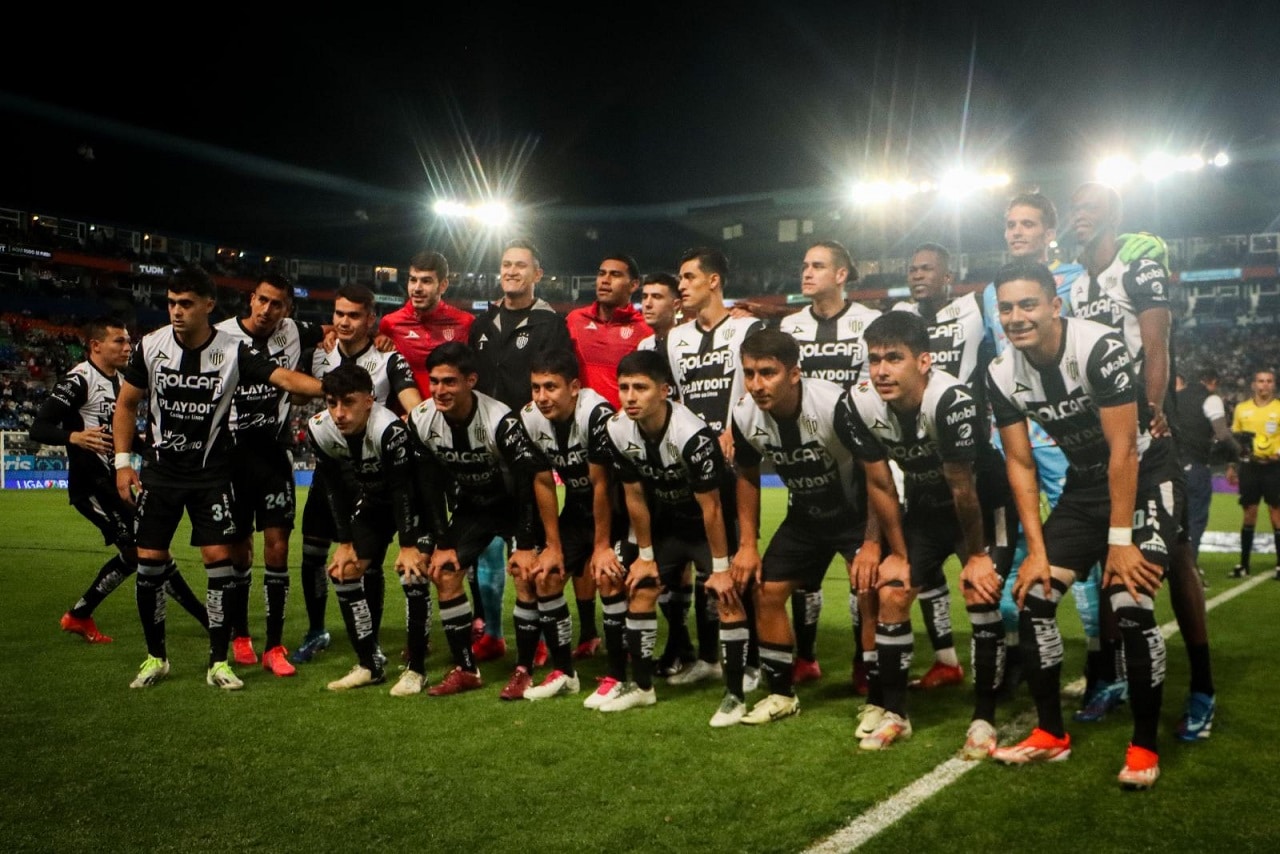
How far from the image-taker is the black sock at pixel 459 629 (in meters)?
6.01

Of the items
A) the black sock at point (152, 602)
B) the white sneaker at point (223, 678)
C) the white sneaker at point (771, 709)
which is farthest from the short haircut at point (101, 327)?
the white sneaker at point (771, 709)

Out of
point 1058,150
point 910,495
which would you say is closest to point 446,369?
point 910,495

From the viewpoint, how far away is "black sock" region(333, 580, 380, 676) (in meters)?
6.06

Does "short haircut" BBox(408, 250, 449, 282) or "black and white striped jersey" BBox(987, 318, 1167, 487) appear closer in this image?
"black and white striped jersey" BBox(987, 318, 1167, 487)

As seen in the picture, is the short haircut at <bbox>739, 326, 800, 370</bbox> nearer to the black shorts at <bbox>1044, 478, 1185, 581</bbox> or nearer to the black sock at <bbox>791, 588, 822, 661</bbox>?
the black shorts at <bbox>1044, 478, 1185, 581</bbox>

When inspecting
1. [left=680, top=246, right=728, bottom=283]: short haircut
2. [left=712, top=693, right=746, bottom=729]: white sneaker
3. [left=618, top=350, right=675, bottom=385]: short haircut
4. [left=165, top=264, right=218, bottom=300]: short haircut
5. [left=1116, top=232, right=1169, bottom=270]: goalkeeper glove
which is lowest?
[left=712, top=693, right=746, bottom=729]: white sneaker

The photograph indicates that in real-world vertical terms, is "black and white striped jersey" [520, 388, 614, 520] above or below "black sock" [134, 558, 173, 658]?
above

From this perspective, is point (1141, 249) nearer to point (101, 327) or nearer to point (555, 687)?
point (555, 687)

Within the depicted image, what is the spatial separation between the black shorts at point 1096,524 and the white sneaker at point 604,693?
2.47 meters

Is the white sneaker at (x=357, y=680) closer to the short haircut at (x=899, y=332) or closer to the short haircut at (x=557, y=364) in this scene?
the short haircut at (x=557, y=364)

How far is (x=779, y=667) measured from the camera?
5230mm

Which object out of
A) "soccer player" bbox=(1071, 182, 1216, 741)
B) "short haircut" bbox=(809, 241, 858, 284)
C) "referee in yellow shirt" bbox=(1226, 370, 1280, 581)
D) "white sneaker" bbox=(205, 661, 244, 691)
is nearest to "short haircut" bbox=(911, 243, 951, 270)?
"short haircut" bbox=(809, 241, 858, 284)

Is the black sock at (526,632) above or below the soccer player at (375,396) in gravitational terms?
below

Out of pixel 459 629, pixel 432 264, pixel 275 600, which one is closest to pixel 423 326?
pixel 432 264
